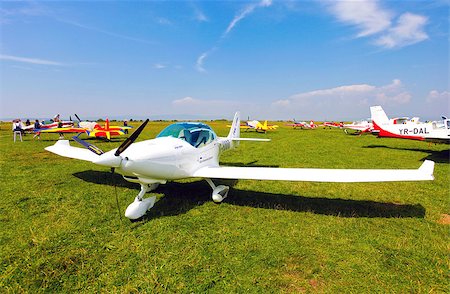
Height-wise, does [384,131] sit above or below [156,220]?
above

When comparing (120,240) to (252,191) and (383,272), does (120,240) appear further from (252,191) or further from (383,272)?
(383,272)

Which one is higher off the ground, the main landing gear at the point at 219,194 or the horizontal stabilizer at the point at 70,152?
the horizontal stabilizer at the point at 70,152

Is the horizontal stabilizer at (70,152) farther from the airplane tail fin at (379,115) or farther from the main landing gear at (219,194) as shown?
the airplane tail fin at (379,115)

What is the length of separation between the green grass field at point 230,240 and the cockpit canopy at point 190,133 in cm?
169

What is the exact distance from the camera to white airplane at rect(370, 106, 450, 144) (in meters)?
12.7

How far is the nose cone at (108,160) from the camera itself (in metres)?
4.44

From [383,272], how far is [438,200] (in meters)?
4.79

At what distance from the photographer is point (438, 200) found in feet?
21.7

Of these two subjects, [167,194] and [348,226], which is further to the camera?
[167,194]

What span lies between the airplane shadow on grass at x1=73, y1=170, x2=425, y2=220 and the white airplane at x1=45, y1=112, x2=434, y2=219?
55 cm

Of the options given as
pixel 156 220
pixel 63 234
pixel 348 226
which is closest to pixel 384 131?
pixel 348 226

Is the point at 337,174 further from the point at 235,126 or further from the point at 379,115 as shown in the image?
the point at 379,115

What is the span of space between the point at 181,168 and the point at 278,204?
283cm

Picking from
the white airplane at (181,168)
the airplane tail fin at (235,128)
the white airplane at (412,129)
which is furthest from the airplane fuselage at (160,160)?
the white airplane at (412,129)
